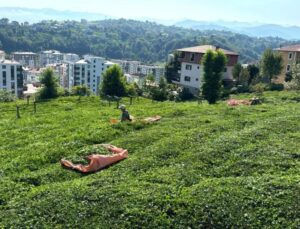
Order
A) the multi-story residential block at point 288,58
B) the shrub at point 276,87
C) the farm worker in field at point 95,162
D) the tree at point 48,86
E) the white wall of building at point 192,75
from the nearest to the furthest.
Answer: the farm worker in field at point 95,162, the tree at point 48,86, the shrub at point 276,87, the white wall of building at point 192,75, the multi-story residential block at point 288,58

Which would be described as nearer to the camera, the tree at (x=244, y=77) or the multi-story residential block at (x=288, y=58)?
the tree at (x=244, y=77)

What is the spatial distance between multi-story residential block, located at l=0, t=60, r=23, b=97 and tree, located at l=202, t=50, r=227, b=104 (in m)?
73.5

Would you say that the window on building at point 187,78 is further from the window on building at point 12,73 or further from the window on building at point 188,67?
the window on building at point 12,73

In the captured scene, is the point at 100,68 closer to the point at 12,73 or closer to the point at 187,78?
the point at 12,73

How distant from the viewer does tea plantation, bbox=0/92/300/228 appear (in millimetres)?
11484

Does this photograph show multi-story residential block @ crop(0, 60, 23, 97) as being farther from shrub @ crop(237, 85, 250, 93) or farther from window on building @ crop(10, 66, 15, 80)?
shrub @ crop(237, 85, 250, 93)

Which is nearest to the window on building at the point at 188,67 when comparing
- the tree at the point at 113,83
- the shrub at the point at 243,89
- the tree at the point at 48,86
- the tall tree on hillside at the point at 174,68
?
the tall tree on hillside at the point at 174,68

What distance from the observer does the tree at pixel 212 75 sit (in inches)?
1626

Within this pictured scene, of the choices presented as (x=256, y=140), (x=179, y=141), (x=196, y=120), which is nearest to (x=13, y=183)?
(x=179, y=141)

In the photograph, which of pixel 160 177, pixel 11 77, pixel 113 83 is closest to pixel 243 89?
pixel 113 83

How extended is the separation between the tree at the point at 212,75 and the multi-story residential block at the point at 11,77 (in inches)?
2895

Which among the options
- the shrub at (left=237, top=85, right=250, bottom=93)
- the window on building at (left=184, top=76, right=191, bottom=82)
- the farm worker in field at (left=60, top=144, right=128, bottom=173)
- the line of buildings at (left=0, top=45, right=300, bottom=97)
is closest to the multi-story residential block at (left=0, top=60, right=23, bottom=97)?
the line of buildings at (left=0, top=45, right=300, bottom=97)

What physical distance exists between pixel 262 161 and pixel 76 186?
745 centimetres

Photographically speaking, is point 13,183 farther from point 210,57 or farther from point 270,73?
point 270,73
